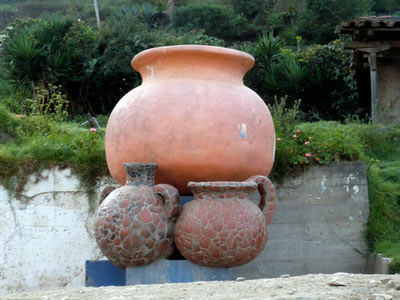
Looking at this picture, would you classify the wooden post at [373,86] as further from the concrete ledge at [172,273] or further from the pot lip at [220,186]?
the concrete ledge at [172,273]

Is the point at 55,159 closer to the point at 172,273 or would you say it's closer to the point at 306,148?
the point at 172,273

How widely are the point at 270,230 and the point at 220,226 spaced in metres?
1.62

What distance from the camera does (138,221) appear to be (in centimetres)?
303

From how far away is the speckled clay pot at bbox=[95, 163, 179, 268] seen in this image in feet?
9.93

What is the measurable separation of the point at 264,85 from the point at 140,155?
23.6ft

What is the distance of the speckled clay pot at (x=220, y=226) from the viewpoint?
2.99 m

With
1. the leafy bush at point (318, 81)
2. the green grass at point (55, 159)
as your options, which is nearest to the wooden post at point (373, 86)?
the leafy bush at point (318, 81)

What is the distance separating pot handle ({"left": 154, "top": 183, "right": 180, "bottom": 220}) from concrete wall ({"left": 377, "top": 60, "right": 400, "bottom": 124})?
19.3 feet

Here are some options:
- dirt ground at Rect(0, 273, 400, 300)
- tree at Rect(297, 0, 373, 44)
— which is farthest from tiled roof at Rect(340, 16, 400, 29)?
tree at Rect(297, 0, 373, 44)

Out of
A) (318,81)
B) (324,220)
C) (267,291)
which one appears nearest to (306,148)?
(324,220)

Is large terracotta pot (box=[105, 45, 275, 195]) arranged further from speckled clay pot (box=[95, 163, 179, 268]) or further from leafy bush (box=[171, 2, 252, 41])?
leafy bush (box=[171, 2, 252, 41])

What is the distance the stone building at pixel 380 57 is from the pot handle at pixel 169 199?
5.12 metres

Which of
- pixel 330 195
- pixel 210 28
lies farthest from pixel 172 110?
pixel 210 28

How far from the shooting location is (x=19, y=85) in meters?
9.09
